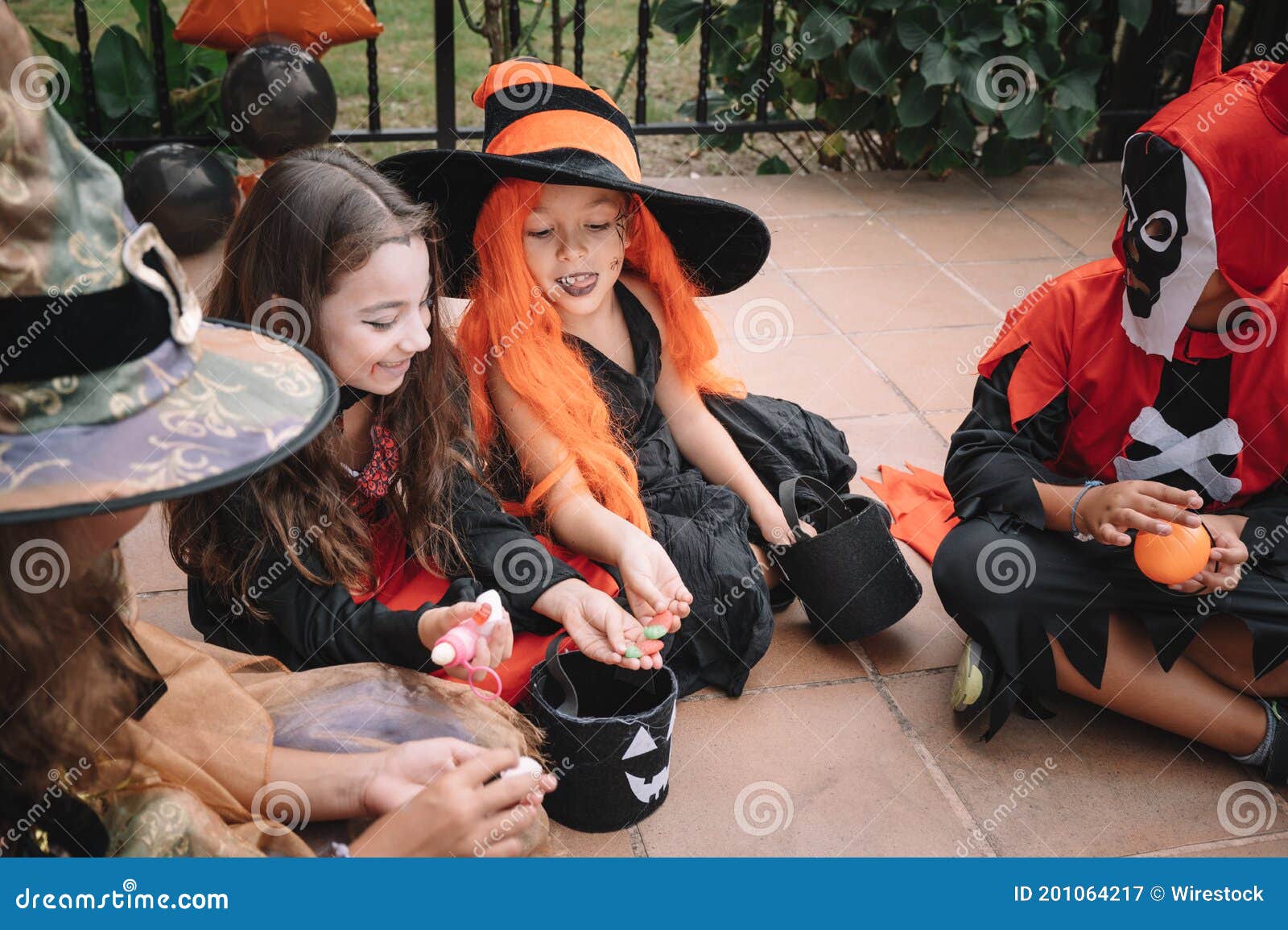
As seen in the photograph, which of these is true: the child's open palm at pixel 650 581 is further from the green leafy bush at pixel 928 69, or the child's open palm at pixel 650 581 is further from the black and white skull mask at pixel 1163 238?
the green leafy bush at pixel 928 69

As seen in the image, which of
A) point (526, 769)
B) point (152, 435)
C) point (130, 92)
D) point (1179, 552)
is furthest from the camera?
point (130, 92)

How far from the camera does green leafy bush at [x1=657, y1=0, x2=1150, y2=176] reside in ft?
14.5

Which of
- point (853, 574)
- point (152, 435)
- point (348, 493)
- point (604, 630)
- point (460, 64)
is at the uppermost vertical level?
point (152, 435)

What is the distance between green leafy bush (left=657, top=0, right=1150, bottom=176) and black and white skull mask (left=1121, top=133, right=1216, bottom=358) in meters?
2.40

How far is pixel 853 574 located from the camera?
94.2 inches

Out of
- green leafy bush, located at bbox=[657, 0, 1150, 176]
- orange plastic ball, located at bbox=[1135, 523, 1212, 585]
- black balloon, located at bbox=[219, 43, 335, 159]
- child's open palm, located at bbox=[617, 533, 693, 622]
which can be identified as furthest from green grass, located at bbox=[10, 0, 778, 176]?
orange plastic ball, located at bbox=[1135, 523, 1212, 585]

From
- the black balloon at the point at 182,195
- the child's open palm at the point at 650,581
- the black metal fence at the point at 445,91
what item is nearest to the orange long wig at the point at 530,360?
the child's open palm at the point at 650,581

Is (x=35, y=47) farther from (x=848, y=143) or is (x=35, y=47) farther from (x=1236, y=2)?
(x=1236, y=2)

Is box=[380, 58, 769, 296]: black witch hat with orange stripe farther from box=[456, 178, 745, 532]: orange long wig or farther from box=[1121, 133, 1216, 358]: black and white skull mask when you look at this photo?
box=[1121, 133, 1216, 358]: black and white skull mask

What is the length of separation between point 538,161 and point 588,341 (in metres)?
0.43

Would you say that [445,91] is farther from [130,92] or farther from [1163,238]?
[1163,238]

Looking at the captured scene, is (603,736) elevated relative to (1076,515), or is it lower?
lower

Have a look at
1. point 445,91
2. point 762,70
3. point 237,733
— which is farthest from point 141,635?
point 762,70

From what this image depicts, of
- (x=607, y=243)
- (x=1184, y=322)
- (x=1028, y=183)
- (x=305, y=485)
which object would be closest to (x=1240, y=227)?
(x=1184, y=322)
